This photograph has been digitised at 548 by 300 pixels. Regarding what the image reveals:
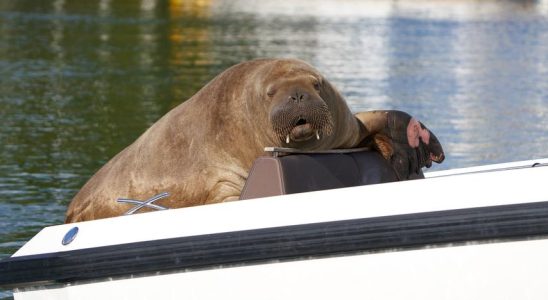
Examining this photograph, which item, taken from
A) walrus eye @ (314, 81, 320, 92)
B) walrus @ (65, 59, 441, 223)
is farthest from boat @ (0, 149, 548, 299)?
walrus eye @ (314, 81, 320, 92)

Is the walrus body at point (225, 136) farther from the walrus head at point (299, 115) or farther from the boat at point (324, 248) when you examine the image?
the boat at point (324, 248)

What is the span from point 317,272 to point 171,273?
692 millimetres

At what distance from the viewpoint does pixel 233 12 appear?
2375 inches

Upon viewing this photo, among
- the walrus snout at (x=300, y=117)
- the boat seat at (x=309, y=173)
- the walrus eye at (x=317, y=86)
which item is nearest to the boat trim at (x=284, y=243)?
the boat seat at (x=309, y=173)

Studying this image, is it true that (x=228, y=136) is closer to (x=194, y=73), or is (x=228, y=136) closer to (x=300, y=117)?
(x=300, y=117)

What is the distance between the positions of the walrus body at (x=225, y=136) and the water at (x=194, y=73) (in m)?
2.42

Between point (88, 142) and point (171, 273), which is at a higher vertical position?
point (88, 142)

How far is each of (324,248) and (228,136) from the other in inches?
85.1

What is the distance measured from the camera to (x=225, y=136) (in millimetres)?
7449

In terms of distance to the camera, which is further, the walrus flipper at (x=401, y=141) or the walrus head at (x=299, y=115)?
the walrus flipper at (x=401, y=141)

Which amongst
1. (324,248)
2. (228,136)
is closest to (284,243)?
(324,248)

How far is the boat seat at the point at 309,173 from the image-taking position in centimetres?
615

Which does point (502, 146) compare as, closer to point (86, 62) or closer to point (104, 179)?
point (104, 179)

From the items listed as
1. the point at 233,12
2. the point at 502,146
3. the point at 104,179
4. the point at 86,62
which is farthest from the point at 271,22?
the point at 104,179
